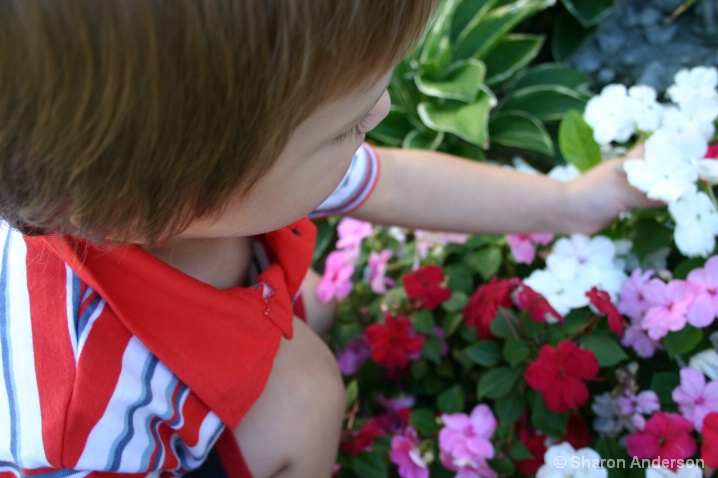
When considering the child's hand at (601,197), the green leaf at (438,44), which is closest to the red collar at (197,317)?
the child's hand at (601,197)

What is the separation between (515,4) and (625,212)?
957mm

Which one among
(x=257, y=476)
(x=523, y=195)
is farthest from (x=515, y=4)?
(x=257, y=476)

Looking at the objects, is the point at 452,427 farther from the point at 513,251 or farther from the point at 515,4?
the point at 515,4

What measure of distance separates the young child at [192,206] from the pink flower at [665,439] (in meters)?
0.33

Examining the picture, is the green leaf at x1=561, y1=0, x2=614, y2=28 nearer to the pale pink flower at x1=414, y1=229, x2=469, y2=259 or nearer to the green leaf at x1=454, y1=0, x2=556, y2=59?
the green leaf at x1=454, y1=0, x2=556, y2=59

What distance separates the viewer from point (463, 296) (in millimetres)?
1384

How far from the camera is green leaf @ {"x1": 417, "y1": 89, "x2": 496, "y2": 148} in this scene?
5.66ft

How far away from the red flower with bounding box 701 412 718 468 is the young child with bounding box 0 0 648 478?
35cm

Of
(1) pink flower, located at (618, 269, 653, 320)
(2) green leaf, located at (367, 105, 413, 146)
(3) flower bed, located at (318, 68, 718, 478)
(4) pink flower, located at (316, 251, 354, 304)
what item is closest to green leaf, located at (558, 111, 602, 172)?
(3) flower bed, located at (318, 68, 718, 478)

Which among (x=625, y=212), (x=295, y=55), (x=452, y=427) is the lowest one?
(x=452, y=427)

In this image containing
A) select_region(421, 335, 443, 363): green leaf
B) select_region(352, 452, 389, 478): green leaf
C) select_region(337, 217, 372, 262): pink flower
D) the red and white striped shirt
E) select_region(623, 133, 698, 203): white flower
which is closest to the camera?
the red and white striped shirt

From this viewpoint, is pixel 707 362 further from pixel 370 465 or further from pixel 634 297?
pixel 370 465

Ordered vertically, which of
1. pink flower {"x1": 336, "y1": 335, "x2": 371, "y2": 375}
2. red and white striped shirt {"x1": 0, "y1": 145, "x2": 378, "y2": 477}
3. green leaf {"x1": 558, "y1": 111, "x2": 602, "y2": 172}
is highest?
red and white striped shirt {"x1": 0, "y1": 145, "x2": 378, "y2": 477}

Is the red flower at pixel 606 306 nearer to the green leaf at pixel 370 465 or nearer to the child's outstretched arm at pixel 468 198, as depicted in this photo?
the child's outstretched arm at pixel 468 198
